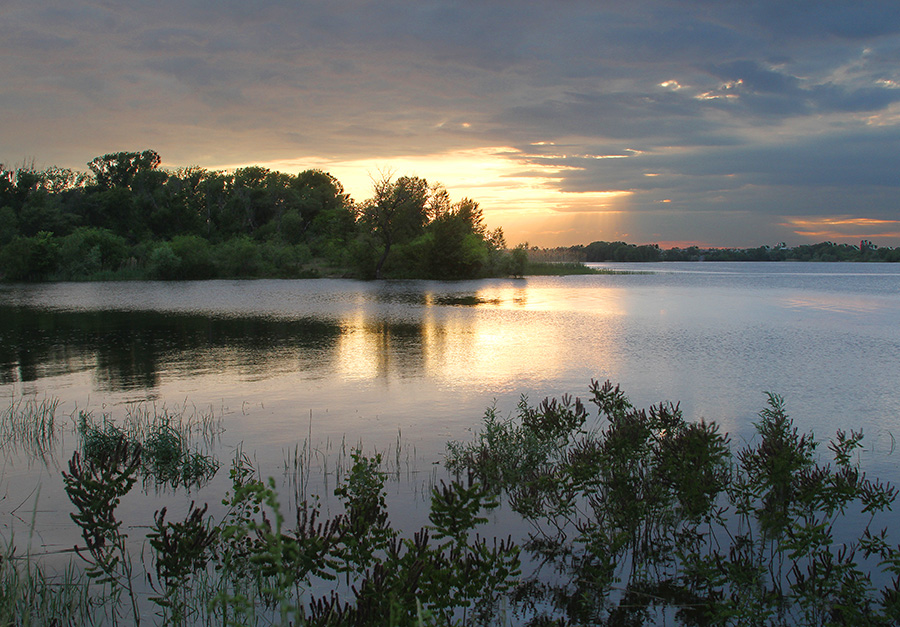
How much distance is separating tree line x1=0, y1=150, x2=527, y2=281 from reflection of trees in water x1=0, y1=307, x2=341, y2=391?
1649 inches

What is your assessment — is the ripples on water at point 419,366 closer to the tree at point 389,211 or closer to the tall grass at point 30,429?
the tall grass at point 30,429

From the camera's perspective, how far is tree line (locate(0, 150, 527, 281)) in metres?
70.1

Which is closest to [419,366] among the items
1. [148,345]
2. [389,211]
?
[148,345]

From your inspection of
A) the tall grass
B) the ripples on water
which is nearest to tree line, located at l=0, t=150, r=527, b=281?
the ripples on water

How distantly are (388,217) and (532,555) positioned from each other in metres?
69.7

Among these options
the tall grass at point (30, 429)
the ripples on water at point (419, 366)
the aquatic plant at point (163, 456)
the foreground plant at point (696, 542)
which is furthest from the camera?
the ripples on water at point (419, 366)

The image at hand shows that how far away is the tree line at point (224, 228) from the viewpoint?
70125 mm

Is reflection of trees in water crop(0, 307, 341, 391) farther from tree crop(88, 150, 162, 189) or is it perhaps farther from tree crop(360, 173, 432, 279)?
tree crop(88, 150, 162, 189)

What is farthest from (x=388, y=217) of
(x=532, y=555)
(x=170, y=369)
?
(x=532, y=555)

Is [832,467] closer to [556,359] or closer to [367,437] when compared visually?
[367,437]

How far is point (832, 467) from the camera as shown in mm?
8742

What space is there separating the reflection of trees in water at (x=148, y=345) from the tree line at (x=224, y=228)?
137 ft

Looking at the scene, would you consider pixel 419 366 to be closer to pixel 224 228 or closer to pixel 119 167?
pixel 224 228

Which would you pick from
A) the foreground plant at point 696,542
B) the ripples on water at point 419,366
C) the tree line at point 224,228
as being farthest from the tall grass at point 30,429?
the tree line at point 224,228
